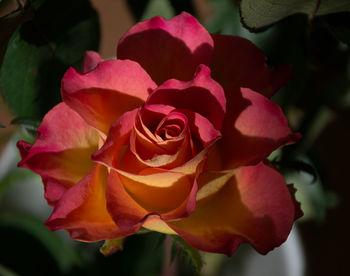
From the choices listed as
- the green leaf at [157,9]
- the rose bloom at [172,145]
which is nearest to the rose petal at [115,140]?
the rose bloom at [172,145]

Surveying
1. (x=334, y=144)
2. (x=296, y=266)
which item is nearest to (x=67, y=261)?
(x=296, y=266)

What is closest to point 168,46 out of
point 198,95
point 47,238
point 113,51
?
point 198,95

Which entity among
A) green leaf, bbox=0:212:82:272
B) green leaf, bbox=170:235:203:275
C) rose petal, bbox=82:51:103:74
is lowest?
green leaf, bbox=0:212:82:272

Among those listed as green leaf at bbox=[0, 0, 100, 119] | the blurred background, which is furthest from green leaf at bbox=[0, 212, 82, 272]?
green leaf at bbox=[0, 0, 100, 119]

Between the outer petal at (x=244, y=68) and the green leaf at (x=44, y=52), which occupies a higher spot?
the green leaf at (x=44, y=52)

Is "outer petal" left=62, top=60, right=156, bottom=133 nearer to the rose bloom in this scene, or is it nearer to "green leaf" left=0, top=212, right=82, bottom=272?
the rose bloom

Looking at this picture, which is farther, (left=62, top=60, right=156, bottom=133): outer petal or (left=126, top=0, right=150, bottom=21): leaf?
(left=126, top=0, right=150, bottom=21): leaf

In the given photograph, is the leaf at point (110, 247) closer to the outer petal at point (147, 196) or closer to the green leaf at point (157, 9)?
the outer petal at point (147, 196)

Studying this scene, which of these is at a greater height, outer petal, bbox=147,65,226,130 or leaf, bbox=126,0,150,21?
outer petal, bbox=147,65,226,130
